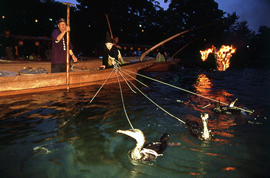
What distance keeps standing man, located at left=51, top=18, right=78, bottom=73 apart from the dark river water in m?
2.14

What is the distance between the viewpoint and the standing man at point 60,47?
22.7 ft

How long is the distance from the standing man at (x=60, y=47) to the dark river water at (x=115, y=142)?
214 centimetres

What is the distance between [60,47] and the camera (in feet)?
24.2

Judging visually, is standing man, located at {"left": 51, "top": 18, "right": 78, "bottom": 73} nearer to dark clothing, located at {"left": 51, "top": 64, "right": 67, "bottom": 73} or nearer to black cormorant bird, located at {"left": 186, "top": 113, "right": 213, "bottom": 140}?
dark clothing, located at {"left": 51, "top": 64, "right": 67, "bottom": 73}

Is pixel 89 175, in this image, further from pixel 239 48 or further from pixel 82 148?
pixel 239 48

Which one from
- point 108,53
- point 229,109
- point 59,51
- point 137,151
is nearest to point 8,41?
point 59,51

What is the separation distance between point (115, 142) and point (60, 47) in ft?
17.8

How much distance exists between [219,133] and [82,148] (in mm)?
3077

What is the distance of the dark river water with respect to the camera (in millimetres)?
2838

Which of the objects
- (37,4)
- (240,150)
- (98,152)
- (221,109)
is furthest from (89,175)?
(37,4)

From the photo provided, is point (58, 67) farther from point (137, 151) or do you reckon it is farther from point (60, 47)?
point (137, 151)

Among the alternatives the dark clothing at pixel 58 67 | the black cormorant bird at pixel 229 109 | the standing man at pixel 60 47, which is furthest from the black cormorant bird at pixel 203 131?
the dark clothing at pixel 58 67

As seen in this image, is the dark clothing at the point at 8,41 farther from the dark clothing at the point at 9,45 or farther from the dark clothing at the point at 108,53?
the dark clothing at the point at 108,53

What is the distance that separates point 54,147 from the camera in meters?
3.39
